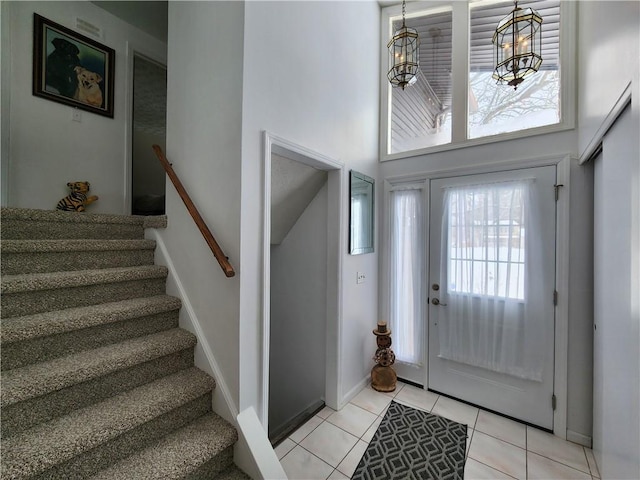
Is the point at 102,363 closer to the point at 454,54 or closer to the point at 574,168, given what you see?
the point at 574,168

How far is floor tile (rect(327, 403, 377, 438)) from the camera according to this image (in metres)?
2.07

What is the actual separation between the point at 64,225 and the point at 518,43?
9.91 ft

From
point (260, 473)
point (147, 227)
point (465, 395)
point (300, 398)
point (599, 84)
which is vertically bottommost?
point (300, 398)

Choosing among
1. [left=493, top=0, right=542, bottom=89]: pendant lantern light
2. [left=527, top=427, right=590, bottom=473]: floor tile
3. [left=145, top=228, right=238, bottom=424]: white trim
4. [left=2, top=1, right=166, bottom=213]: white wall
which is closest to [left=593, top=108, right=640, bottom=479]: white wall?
[left=527, top=427, right=590, bottom=473]: floor tile

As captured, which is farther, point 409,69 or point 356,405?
point 356,405

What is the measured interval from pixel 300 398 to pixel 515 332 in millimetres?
2064

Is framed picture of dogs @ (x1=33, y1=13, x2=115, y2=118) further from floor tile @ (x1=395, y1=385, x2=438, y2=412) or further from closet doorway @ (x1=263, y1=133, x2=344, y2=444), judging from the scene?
floor tile @ (x1=395, y1=385, x2=438, y2=412)

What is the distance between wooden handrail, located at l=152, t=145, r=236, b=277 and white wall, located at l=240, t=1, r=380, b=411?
0.12 metres

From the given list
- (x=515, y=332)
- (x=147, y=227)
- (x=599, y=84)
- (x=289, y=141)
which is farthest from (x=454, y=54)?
(x=147, y=227)

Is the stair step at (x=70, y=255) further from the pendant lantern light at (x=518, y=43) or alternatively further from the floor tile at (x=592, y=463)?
the floor tile at (x=592, y=463)

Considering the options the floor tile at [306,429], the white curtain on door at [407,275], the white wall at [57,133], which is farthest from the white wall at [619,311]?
the white wall at [57,133]

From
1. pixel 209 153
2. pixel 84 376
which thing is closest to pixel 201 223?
pixel 209 153

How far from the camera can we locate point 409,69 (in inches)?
59.4

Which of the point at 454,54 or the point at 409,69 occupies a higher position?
the point at 454,54
